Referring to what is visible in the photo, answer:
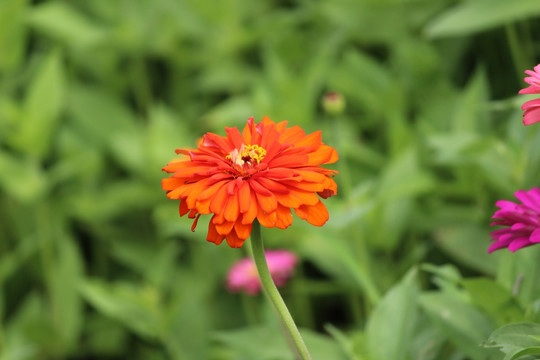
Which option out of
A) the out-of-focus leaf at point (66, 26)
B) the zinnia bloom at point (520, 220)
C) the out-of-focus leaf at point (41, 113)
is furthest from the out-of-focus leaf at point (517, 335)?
the out-of-focus leaf at point (66, 26)

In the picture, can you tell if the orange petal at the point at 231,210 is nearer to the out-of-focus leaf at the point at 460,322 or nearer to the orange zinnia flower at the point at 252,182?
the orange zinnia flower at the point at 252,182

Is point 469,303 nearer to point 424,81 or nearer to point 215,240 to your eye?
point 215,240

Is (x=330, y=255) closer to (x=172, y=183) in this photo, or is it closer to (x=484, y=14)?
(x=484, y=14)

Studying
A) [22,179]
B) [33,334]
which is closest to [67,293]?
[33,334]

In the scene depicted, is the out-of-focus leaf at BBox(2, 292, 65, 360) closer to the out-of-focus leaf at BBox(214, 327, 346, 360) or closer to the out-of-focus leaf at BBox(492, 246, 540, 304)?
the out-of-focus leaf at BBox(214, 327, 346, 360)

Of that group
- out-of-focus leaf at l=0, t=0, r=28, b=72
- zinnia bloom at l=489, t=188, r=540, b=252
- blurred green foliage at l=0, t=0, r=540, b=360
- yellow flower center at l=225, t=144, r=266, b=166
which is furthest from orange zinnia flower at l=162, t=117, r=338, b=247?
out-of-focus leaf at l=0, t=0, r=28, b=72

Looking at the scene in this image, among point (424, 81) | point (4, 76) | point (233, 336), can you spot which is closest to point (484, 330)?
point (233, 336)
